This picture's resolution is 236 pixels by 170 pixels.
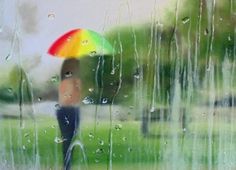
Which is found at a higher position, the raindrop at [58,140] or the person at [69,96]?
the person at [69,96]

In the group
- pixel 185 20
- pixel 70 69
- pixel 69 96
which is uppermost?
pixel 185 20

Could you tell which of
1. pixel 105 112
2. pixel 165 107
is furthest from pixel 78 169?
pixel 165 107

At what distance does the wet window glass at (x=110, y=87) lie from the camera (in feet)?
7.53

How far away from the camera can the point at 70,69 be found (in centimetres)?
230

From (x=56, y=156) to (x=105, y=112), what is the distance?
252 mm

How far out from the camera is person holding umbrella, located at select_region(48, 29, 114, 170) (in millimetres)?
2297

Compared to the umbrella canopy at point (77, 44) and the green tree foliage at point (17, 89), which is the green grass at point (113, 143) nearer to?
the green tree foliage at point (17, 89)

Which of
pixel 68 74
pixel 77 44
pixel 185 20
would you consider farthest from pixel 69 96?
pixel 185 20

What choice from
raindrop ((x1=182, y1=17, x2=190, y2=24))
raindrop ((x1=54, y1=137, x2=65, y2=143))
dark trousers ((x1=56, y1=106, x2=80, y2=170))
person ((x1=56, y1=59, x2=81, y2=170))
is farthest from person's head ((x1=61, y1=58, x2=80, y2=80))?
raindrop ((x1=182, y1=17, x2=190, y2=24))

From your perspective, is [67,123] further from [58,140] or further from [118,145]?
[118,145]

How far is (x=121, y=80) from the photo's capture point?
7.55 ft

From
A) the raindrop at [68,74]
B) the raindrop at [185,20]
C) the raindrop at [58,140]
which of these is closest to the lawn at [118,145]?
the raindrop at [58,140]

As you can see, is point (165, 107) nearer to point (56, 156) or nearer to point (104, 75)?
point (104, 75)

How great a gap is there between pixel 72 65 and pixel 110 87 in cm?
17
